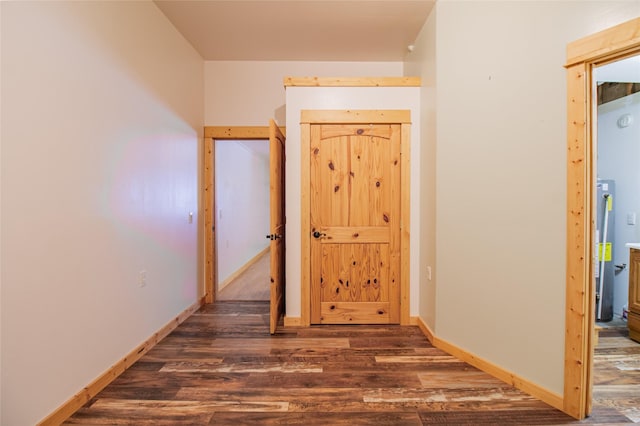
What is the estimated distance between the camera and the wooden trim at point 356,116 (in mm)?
2682

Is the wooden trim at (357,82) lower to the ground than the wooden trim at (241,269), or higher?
Answer: higher

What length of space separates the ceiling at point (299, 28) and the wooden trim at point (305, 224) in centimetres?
95

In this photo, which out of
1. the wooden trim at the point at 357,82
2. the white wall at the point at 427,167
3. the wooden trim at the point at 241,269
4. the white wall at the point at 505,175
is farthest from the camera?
the wooden trim at the point at 241,269

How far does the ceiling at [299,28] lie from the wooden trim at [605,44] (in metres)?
1.28

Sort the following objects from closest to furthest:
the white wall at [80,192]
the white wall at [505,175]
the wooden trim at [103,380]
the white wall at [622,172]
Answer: the white wall at [80,192], the wooden trim at [103,380], the white wall at [505,175], the white wall at [622,172]

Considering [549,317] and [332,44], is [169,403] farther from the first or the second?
[332,44]

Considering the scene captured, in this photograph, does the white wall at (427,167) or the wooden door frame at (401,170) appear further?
the wooden door frame at (401,170)

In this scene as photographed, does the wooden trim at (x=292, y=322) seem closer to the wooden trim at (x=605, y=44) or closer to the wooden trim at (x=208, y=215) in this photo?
the wooden trim at (x=208, y=215)

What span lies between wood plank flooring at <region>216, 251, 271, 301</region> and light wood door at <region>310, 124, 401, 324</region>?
1.26m

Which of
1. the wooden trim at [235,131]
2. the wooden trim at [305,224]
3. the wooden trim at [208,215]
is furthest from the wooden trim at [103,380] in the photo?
the wooden trim at [235,131]

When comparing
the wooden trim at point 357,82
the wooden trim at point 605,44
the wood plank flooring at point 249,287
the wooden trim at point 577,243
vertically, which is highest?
the wooden trim at point 357,82

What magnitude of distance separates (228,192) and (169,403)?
336 centimetres

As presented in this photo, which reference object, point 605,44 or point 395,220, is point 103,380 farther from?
point 605,44

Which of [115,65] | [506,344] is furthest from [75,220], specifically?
[506,344]
